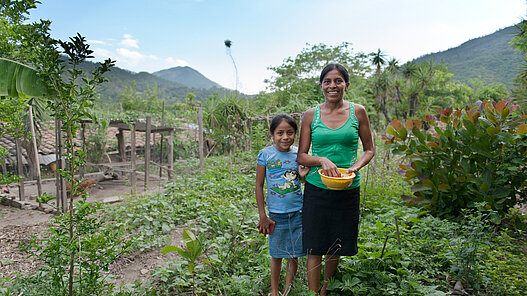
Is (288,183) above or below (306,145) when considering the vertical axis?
below

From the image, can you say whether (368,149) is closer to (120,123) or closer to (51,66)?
(51,66)

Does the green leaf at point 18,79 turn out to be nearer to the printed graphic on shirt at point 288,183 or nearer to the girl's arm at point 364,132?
the printed graphic on shirt at point 288,183

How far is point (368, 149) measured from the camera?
1951 millimetres

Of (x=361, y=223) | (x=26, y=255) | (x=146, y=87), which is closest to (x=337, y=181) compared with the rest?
(x=361, y=223)

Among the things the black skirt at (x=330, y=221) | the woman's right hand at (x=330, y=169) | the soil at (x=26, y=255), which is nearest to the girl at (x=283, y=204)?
the black skirt at (x=330, y=221)

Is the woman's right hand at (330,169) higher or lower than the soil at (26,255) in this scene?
higher

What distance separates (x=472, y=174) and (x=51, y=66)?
364 centimetres

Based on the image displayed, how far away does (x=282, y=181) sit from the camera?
2.04m

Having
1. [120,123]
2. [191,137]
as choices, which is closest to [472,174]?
[120,123]

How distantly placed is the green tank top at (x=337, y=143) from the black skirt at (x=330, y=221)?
67mm

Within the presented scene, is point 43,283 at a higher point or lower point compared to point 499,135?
lower

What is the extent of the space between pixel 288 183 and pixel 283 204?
145 millimetres

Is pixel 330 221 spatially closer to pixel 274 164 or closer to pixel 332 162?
pixel 332 162

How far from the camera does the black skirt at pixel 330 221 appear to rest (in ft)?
6.31
